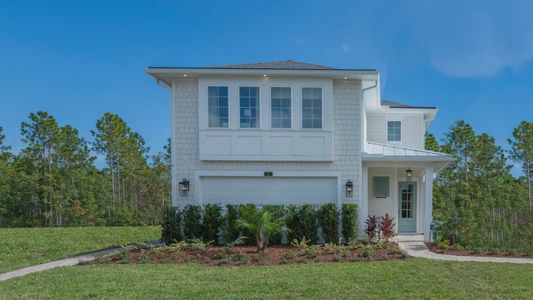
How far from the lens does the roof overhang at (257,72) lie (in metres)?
9.47

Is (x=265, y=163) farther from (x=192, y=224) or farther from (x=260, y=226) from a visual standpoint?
(x=192, y=224)

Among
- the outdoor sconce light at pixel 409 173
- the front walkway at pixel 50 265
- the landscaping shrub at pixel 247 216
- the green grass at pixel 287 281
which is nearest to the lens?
the green grass at pixel 287 281

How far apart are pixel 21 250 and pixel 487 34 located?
19.0m

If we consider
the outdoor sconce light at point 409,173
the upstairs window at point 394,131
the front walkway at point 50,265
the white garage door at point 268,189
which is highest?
the upstairs window at point 394,131

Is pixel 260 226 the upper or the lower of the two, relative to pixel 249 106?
lower

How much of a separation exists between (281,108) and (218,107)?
1.83m

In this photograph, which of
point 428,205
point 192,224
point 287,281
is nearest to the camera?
point 287,281

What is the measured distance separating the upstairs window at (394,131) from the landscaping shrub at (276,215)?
6.15m

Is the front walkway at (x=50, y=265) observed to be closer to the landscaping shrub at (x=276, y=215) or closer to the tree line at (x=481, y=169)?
the landscaping shrub at (x=276, y=215)

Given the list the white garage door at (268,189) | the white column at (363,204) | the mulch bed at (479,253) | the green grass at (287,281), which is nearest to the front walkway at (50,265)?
the green grass at (287,281)

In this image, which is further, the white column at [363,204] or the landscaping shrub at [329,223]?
the white column at [363,204]

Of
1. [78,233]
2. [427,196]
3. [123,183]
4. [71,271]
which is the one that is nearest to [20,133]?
[123,183]

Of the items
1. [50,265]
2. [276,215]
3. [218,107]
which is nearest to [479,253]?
[276,215]

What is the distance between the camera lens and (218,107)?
9.75 metres
